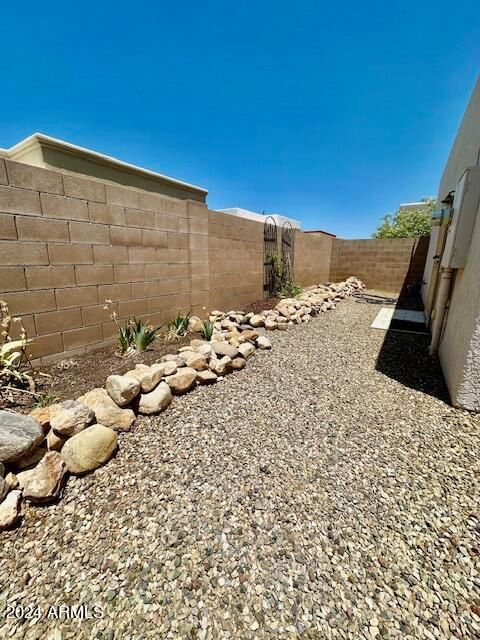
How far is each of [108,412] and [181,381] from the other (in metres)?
0.68

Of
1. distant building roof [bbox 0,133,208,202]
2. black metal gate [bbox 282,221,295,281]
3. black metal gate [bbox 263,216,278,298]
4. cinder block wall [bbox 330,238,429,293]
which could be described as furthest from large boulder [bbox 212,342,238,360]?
cinder block wall [bbox 330,238,429,293]

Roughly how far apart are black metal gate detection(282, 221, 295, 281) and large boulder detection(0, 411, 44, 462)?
6.52 metres

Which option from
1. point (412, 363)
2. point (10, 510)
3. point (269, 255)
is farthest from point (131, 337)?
point (269, 255)

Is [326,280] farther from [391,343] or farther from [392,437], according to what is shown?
[392,437]

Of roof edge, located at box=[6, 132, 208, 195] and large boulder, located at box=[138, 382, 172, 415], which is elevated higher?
roof edge, located at box=[6, 132, 208, 195]

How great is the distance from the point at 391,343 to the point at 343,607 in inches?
148

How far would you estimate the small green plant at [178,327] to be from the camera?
12.5 ft

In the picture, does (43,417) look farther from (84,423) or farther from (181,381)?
(181,381)

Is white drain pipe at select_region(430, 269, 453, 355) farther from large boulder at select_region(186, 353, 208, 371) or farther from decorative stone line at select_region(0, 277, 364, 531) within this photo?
large boulder at select_region(186, 353, 208, 371)

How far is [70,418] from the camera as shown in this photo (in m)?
1.67

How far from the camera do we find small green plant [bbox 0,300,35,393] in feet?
7.29

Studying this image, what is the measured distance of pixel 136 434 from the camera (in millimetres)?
1945

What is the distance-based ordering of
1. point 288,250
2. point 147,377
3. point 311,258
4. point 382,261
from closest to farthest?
point 147,377 < point 288,250 < point 311,258 < point 382,261

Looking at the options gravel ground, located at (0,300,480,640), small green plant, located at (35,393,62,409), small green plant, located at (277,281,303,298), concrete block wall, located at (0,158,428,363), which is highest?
concrete block wall, located at (0,158,428,363)
